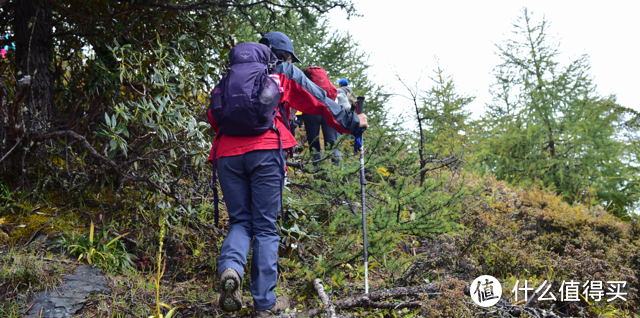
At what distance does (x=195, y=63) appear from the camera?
15.2ft

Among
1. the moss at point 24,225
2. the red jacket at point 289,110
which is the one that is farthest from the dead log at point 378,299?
the moss at point 24,225

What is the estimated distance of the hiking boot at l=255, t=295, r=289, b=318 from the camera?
2881 millimetres

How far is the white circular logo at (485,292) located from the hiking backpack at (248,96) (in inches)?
68.7

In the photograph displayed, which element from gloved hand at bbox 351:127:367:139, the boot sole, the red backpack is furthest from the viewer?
the red backpack

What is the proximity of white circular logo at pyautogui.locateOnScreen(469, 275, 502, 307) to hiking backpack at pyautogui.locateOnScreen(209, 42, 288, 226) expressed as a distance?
1745mm

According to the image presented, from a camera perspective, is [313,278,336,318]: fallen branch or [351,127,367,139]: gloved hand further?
[351,127,367,139]: gloved hand

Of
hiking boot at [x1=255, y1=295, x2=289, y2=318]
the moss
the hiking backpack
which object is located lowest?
hiking boot at [x1=255, y1=295, x2=289, y2=318]

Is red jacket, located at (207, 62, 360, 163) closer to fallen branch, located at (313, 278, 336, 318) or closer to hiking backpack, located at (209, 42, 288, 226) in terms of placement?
hiking backpack, located at (209, 42, 288, 226)

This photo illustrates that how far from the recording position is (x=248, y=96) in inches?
112

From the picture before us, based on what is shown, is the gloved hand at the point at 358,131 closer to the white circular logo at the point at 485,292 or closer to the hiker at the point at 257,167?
the hiker at the point at 257,167

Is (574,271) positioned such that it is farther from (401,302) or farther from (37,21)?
(37,21)

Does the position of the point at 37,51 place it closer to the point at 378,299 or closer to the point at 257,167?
the point at 257,167

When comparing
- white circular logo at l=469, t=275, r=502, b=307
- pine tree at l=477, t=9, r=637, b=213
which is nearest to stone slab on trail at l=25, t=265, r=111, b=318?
white circular logo at l=469, t=275, r=502, b=307

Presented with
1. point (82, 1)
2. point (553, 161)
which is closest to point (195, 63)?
point (82, 1)
